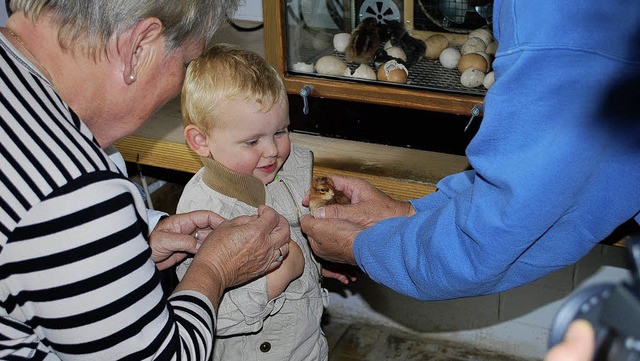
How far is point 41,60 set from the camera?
3.51ft

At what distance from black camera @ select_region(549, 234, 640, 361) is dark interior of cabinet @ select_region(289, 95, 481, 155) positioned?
4.36ft

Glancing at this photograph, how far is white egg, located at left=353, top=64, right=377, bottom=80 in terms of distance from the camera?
1.87m

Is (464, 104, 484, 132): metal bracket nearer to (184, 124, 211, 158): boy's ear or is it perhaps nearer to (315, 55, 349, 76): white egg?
(315, 55, 349, 76): white egg

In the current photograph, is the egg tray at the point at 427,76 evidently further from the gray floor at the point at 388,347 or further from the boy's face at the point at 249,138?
the gray floor at the point at 388,347

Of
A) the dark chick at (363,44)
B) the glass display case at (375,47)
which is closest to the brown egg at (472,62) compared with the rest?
the glass display case at (375,47)

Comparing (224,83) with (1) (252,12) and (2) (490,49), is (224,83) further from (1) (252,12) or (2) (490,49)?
(1) (252,12)

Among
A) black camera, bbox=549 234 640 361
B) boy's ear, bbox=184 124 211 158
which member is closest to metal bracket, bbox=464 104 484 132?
boy's ear, bbox=184 124 211 158

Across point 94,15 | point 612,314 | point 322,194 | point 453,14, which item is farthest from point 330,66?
point 612,314

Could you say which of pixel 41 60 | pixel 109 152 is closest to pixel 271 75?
pixel 109 152

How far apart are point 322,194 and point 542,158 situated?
0.60 metres

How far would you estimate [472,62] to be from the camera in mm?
1890

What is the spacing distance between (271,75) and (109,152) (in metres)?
0.33

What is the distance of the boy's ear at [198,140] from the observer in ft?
4.99

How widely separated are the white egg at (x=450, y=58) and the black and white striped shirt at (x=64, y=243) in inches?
42.6
